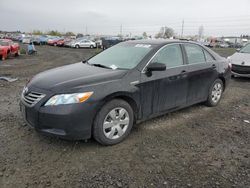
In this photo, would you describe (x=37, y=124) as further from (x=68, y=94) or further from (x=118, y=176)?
(x=118, y=176)

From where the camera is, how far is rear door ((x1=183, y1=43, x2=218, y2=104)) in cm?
461

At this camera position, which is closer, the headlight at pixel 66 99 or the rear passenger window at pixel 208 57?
the headlight at pixel 66 99

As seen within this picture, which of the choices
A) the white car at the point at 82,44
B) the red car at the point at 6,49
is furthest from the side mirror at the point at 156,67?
the white car at the point at 82,44

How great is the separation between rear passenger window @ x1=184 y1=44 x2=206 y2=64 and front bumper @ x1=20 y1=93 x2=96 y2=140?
8.15ft

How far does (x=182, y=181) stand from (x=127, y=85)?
1.56 m

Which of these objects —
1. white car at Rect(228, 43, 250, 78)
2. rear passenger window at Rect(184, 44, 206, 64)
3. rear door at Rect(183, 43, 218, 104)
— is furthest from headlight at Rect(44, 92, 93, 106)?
white car at Rect(228, 43, 250, 78)

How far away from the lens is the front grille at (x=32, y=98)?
126 inches

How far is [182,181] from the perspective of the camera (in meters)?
2.73

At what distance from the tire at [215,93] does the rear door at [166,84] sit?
42.0 inches

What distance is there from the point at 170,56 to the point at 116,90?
1503mm

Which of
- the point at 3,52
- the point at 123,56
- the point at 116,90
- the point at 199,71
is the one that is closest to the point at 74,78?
the point at 116,90

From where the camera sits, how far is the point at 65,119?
3047 mm

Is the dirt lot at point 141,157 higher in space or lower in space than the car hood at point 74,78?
lower

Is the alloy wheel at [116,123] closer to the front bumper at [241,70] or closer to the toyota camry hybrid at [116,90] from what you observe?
the toyota camry hybrid at [116,90]
